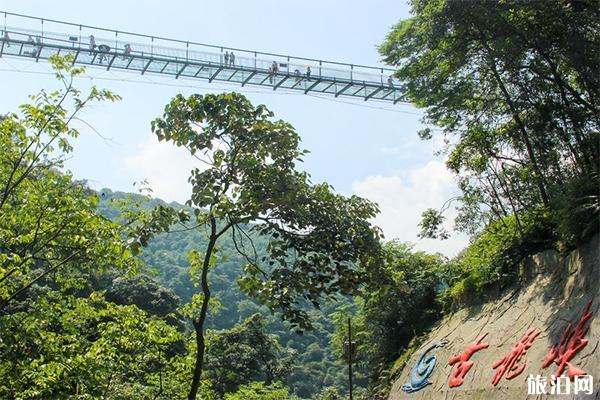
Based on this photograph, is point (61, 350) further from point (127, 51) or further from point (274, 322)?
point (274, 322)

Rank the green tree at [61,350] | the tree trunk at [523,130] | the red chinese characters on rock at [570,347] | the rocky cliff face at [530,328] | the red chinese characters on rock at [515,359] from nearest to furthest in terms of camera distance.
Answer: the green tree at [61,350], the red chinese characters on rock at [570,347], the rocky cliff face at [530,328], the red chinese characters on rock at [515,359], the tree trunk at [523,130]

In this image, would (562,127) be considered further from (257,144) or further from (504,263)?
(257,144)

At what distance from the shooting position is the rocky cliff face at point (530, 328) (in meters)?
7.07

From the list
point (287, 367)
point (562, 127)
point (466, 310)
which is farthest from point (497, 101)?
point (287, 367)

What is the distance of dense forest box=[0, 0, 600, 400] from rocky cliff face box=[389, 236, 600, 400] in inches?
17.5

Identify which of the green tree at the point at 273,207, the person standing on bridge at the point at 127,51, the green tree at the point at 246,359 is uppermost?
the person standing on bridge at the point at 127,51

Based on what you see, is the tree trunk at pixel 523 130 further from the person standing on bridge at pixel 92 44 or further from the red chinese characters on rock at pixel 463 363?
the person standing on bridge at pixel 92 44

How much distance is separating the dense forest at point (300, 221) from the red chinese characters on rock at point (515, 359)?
5.42ft

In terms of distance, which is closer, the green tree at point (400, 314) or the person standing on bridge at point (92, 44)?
the person standing on bridge at point (92, 44)

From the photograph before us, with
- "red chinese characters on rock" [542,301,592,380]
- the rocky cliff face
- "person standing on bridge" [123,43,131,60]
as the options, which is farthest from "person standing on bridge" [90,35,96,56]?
"red chinese characters on rock" [542,301,592,380]

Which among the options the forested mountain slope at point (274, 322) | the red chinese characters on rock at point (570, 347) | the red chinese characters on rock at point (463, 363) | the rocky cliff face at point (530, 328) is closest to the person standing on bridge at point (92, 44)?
the rocky cliff face at point (530, 328)

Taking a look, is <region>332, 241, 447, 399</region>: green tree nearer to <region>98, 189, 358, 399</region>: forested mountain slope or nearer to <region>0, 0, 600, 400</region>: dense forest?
<region>0, 0, 600, 400</region>: dense forest

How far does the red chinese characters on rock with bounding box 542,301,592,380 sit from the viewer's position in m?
6.68

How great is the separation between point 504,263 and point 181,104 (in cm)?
824
